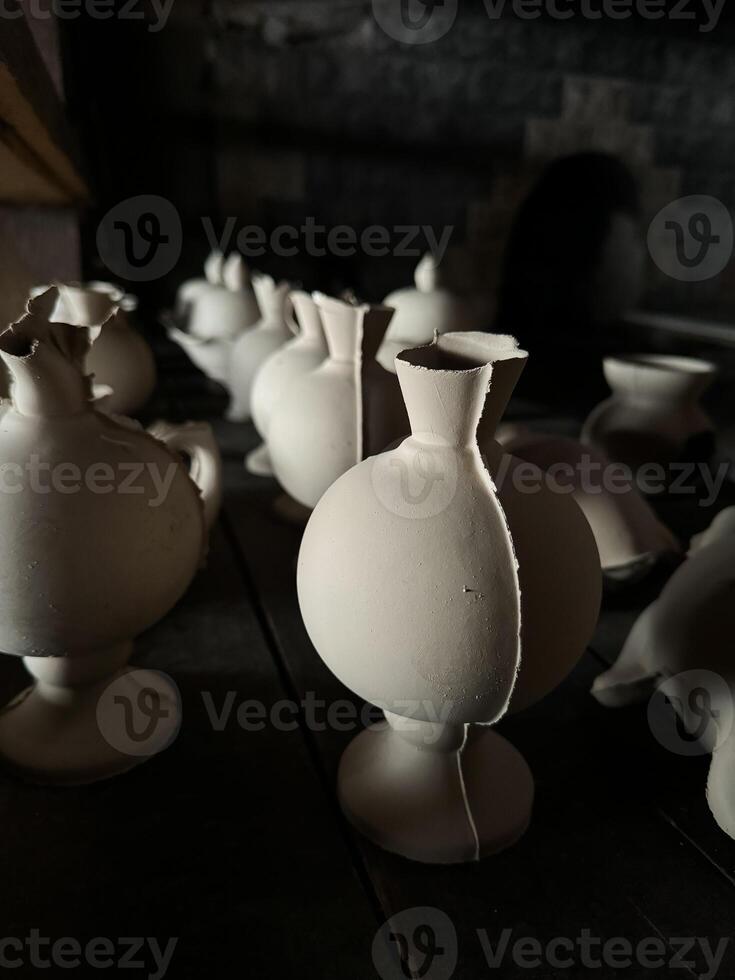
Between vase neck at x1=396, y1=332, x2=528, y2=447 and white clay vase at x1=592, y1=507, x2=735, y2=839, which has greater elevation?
vase neck at x1=396, y1=332, x2=528, y2=447

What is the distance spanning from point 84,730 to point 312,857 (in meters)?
0.29

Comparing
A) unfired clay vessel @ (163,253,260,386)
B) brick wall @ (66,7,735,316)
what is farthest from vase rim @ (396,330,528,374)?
brick wall @ (66,7,735,316)

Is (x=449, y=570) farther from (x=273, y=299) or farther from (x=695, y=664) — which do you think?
(x=273, y=299)

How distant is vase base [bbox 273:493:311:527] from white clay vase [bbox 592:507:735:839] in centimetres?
69

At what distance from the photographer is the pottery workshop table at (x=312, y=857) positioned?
2.15 ft

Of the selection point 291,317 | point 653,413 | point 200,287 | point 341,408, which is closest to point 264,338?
point 291,317

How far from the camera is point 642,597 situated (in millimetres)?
1262

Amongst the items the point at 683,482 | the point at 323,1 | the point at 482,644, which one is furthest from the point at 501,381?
the point at 323,1

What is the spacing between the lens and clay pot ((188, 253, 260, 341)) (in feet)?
7.41

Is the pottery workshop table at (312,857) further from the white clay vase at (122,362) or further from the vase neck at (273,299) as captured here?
the vase neck at (273,299)

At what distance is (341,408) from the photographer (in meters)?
1.15

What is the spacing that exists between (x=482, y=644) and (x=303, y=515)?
0.89m

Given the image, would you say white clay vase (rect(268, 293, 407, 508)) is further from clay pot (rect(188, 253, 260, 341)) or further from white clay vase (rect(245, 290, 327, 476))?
clay pot (rect(188, 253, 260, 341))

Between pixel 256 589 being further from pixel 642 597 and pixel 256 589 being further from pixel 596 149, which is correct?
pixel 596 149
